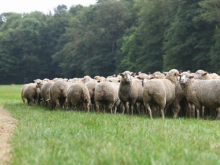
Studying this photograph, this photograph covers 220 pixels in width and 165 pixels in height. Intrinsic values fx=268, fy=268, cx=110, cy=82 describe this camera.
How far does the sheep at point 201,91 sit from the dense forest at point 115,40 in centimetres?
1832

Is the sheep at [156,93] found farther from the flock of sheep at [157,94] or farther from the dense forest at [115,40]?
the dense forest at [115,40]

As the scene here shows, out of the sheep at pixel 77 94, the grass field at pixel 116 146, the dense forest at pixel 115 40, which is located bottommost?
the grass field at pixel 116 146

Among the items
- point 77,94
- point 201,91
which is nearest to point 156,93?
point 201,91

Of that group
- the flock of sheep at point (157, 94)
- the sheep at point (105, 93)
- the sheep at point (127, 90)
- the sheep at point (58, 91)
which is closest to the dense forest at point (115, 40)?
the flock of sheep at point (157, 94)

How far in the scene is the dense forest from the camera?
28.4m

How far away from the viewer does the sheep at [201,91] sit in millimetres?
7789

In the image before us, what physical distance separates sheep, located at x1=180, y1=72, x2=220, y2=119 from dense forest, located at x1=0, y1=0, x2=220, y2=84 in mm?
18317

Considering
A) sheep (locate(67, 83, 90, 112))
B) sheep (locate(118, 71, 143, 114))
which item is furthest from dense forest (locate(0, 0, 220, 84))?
sheep (locate(67, 83, 90, 112))

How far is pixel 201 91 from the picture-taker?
8.18m

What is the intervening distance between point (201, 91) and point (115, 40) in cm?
4194

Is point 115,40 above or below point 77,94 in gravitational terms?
above

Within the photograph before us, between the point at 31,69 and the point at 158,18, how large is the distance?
3504cm

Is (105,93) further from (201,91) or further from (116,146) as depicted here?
(116,146)

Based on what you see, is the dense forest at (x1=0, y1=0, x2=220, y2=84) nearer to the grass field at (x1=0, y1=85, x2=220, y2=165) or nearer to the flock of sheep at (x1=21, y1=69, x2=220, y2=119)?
the flock of sheep at (x1=21, y1=69, x2=220, y2=119)
